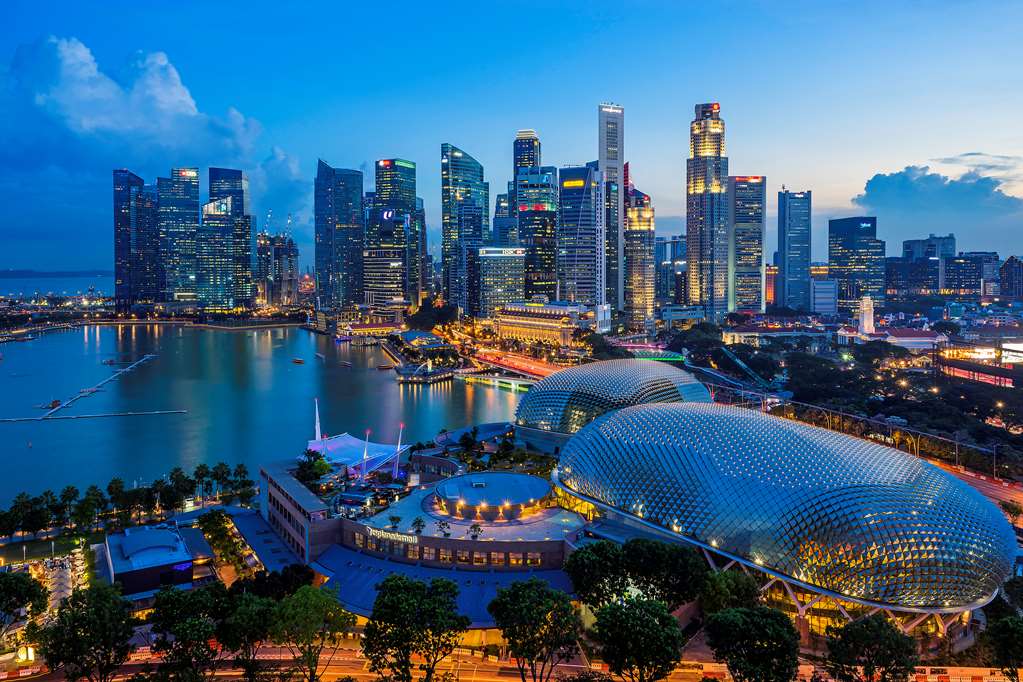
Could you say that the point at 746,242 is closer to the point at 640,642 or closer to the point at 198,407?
the point at 198,407

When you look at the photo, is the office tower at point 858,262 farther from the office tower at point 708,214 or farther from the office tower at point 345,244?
the office tower at point 345,244

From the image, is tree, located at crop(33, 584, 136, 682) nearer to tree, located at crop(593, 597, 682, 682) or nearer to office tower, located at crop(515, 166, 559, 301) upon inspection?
tree, located at crop(593, 597, 682, 682)

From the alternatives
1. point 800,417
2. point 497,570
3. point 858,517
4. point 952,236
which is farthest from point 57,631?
point 952,236

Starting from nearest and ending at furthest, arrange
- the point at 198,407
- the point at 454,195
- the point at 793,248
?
the point at 198,407 < the point at 793,248 < the point at 454,195

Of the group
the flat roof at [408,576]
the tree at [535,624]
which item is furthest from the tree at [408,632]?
the flat roof at [408,576]

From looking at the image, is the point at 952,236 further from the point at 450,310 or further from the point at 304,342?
the point at 304,342

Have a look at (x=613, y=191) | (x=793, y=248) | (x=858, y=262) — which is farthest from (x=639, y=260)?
(x=858, y=262)
